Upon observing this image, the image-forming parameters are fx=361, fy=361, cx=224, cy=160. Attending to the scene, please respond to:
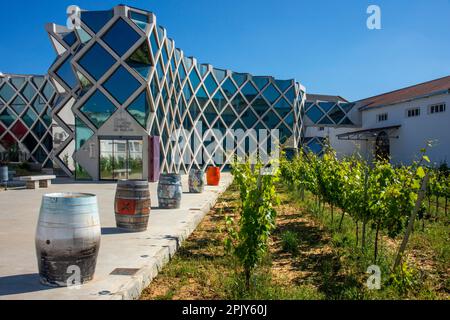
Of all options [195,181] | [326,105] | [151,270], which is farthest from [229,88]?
[151,270]

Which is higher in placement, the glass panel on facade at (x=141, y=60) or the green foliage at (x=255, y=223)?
the glass panel on facade at (x=141, y=60)

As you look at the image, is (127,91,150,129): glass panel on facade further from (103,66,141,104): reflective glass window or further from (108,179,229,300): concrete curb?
(108,179,229,300): concrete curb

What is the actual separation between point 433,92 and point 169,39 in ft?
73.9

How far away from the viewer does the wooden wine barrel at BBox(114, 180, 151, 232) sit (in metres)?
8.29

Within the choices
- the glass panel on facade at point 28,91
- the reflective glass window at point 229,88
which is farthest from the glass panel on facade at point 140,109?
the glass panel on facade at point 28,91

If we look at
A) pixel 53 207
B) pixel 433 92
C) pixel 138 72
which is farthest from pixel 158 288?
pixel 433 92

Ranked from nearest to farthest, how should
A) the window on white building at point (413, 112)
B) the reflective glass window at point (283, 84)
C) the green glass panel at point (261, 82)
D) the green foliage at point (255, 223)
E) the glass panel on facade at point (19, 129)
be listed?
1. the green foliage at point (255, 223)
2. the window on white building at point (413, 112)
3. the green glass panel at point (261, 82)
4. the reflective glass window at point (283, 84)
5. the glass panel on facade at point (19, 129)

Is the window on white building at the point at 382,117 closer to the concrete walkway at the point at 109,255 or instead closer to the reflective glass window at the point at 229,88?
the reflective glass window at the point at 229,88

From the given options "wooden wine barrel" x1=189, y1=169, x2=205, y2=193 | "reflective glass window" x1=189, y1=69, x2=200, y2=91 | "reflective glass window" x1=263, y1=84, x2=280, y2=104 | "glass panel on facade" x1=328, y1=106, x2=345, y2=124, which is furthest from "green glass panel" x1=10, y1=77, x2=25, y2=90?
"glass panel on facade" x1=328, y1=106, x2=345, y2=124

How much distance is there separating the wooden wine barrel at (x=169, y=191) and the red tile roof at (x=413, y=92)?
1065 inches

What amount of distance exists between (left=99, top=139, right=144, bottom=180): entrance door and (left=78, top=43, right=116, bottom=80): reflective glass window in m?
4.34

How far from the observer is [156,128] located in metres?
24.2

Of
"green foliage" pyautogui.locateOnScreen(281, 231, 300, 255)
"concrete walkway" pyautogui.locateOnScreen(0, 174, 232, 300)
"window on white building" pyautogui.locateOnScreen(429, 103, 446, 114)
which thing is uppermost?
"window on white building" pyautogui.locateOnScreen(429, 103, 446, 114)

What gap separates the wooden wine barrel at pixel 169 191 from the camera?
11.6 meters
